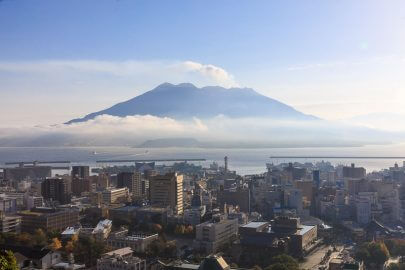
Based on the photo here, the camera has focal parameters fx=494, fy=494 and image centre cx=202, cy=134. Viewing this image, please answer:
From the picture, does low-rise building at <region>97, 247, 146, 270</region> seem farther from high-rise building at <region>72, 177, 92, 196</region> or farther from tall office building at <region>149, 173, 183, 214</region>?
high-rise building at <region>72, 177, 92, 196</region>

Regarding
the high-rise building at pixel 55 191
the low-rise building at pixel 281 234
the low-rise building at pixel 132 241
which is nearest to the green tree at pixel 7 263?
the low-rise building at pixel 132 241

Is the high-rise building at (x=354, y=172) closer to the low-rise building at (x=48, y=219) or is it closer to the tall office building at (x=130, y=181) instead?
the tall office building at (x=130, y=181)

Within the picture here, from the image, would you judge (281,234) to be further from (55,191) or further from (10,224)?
(55,191)

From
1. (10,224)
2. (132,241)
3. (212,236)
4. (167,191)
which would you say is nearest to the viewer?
(132,241)

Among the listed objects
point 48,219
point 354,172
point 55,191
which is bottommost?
point 48,219

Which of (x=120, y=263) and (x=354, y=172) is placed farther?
(x=354, y=172)

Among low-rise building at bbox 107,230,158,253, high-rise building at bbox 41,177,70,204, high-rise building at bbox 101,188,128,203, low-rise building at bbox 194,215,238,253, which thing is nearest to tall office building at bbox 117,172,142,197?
high-rise building at bbox 101,188,128,203

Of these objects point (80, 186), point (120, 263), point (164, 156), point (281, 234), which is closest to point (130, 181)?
point (80, 186)

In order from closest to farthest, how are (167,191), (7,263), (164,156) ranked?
(7,263), (167,191), (164,156)

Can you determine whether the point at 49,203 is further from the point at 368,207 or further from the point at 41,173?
the point at 41,173
